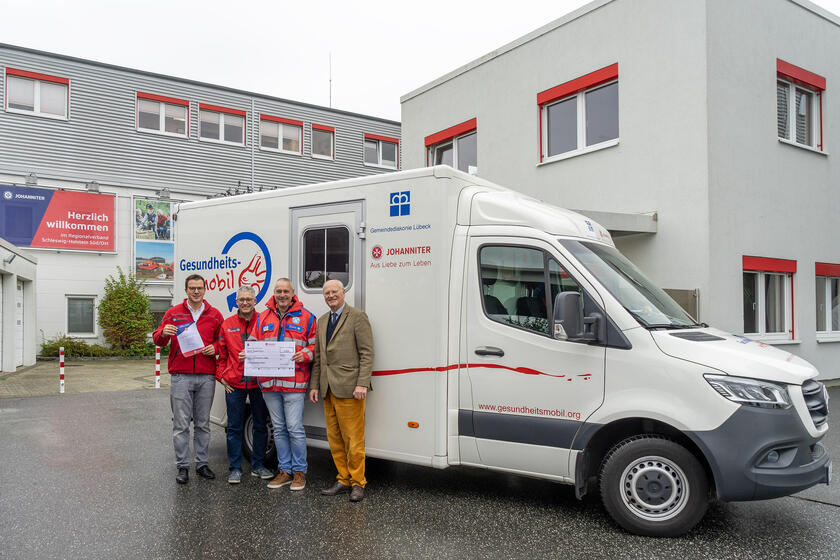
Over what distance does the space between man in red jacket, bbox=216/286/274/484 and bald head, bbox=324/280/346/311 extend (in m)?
0.94

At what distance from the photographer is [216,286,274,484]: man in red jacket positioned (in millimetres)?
6117

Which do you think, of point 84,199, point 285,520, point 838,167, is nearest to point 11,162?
point 84,199

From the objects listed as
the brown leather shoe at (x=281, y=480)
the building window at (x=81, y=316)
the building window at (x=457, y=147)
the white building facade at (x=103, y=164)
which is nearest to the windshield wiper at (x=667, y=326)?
the brown leather shoe at (x=281, y=480)

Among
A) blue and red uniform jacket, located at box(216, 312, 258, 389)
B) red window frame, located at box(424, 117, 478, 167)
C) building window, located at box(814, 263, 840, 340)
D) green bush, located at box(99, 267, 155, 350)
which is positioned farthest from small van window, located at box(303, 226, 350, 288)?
Result: green bush, located at box(99, 267, 155, 350)

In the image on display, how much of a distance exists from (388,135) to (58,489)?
80.0 feet

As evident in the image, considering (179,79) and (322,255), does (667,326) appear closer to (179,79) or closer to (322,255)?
(322,255)

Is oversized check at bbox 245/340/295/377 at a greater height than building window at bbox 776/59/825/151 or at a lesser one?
lesser

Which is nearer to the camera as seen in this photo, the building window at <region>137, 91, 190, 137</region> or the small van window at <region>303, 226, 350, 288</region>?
the small van window at <region>303, 226, 350, 288</region>

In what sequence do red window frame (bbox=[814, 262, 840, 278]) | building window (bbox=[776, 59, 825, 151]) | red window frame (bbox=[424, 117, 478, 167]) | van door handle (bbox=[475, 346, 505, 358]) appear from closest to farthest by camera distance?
van door handle (bbox=[475, 346, 505, 358])
building window (bbox=[776, 59, 825, 151])
red window frame (bbox=[814, 262, 840, 278])
red window frame (bbox=[424, 117, 478, 167])

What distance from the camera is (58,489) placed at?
19.6 ft

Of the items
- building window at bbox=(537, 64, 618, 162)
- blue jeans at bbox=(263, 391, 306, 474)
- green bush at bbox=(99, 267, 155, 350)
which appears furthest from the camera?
green bush at bbox=(99, 267, 155, 350)

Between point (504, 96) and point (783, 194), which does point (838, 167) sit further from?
point (504, 96)

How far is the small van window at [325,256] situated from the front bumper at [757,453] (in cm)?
325

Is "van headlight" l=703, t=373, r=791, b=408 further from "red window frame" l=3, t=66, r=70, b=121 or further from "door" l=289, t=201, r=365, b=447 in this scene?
"red window frame" l=3, t=66, r=70, b=121
